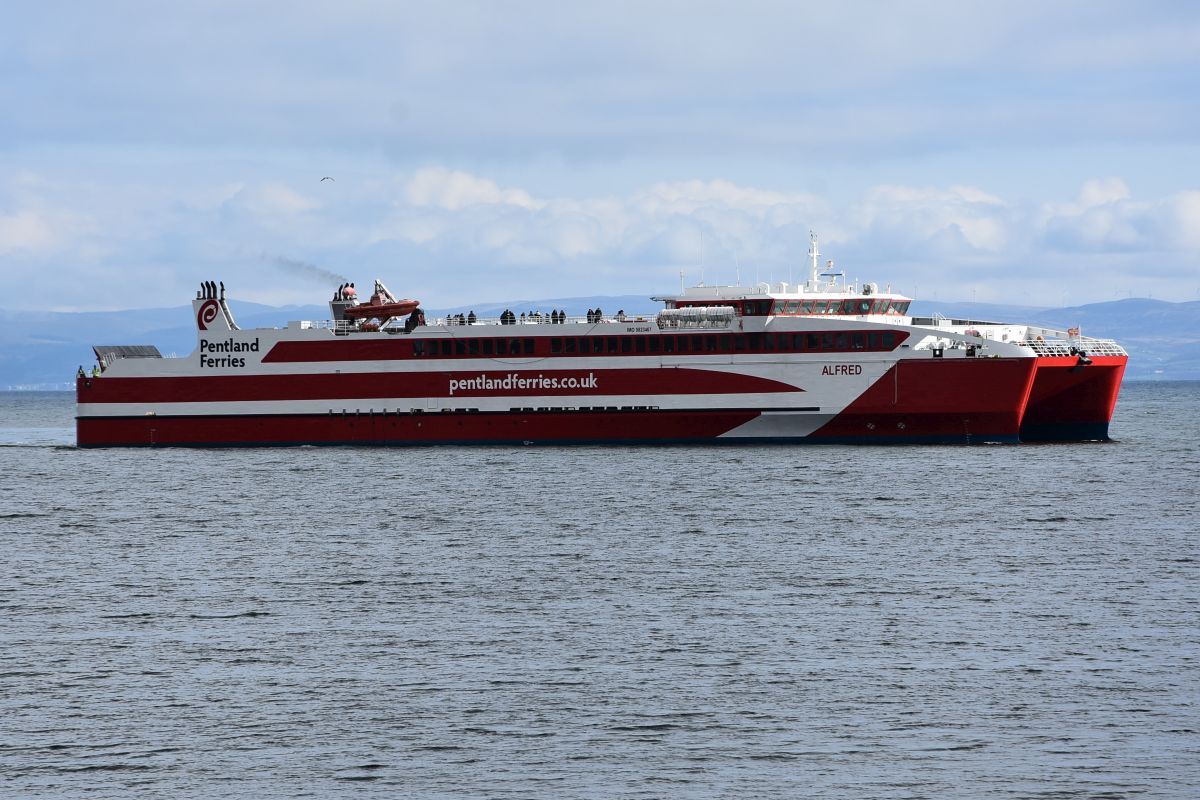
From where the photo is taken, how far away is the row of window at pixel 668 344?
67.4 m

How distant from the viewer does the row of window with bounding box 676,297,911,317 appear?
68750 mm

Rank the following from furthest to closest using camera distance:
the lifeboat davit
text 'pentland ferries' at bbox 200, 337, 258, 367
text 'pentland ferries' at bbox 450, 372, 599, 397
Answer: the lifeboat davit, text 'pentland ferries' at bbox 200, 337, 258, 367, text 'pentland ferries' at bbox 450, 372, 599, 397

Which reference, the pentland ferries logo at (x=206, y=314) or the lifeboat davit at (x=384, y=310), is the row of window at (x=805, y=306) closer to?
the lifeboat davit at (x=384, y=310)

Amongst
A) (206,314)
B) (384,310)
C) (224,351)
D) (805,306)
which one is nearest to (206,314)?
(206,314)

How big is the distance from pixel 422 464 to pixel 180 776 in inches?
1943

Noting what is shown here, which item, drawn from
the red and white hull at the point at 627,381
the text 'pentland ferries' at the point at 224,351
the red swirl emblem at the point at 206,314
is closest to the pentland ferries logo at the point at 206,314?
the red swirl emblem at the point at 206,314

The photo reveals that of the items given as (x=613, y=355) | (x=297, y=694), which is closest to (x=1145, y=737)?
(x=297, y=694)

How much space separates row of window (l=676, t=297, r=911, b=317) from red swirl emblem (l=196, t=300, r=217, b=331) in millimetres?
22658

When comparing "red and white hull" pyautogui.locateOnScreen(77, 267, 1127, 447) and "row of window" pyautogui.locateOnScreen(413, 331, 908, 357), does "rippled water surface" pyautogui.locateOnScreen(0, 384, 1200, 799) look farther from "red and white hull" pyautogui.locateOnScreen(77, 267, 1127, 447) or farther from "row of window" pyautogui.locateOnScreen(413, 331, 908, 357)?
"row of window" pyautogui.locateOnScreen(413, 331, 908, 357)

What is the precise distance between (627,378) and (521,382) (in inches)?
198

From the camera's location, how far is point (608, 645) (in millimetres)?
28344

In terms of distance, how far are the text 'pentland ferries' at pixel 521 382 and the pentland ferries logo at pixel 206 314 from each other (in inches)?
495

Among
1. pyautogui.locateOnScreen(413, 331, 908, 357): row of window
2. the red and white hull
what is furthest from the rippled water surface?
pyautogui.locateOnScreen(413, 331, 908, 357): row of window

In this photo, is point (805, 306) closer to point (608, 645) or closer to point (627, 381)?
point (627, 381)
